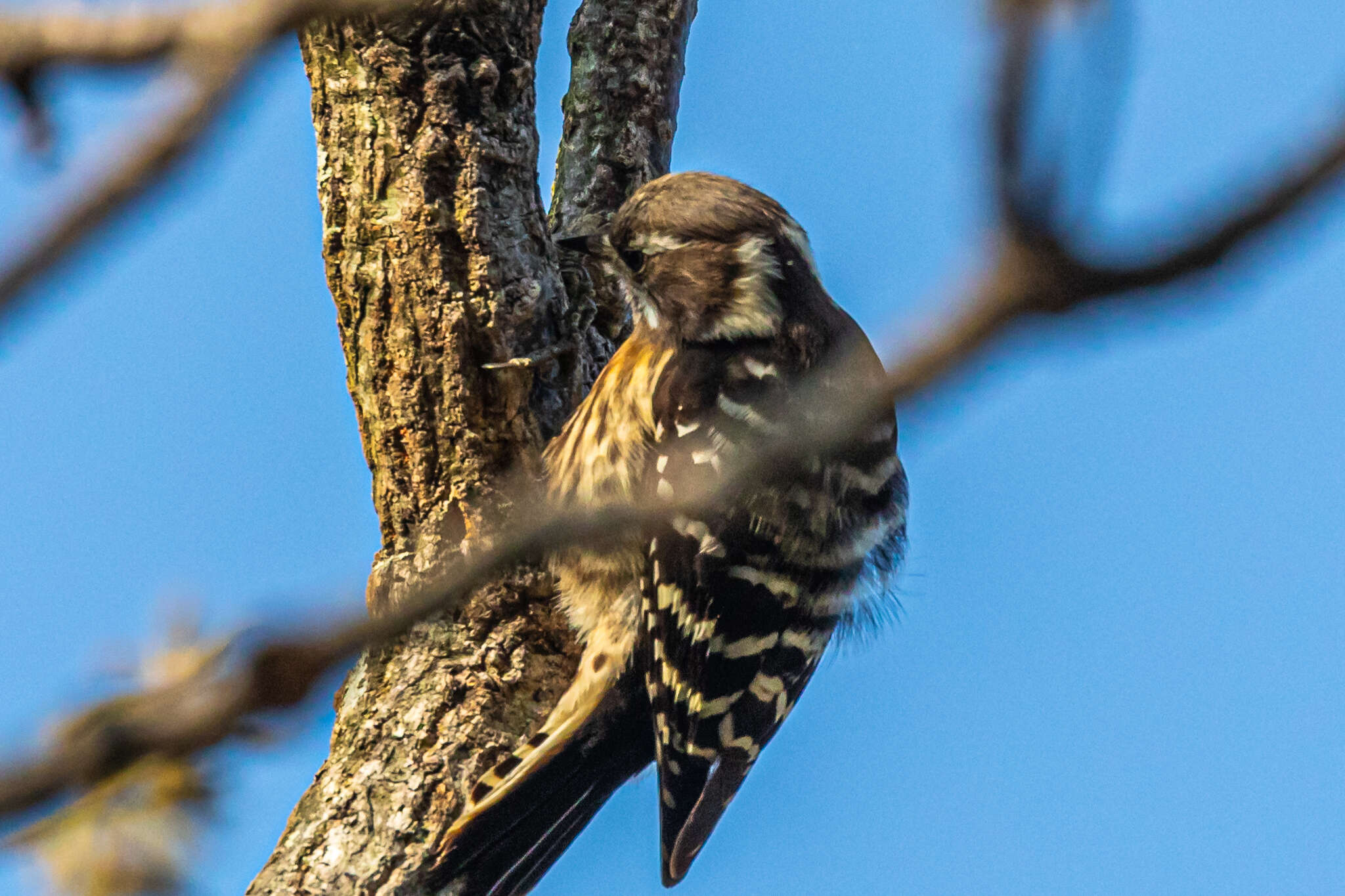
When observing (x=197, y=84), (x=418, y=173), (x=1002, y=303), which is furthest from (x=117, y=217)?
(x=418, y=173)

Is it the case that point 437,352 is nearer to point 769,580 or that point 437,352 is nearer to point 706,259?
point 706,259

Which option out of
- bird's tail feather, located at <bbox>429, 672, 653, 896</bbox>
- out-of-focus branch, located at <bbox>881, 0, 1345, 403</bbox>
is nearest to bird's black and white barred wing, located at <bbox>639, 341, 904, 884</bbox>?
bird's tail feather, located at <bbox>429, 672, 653, 896</bbox>

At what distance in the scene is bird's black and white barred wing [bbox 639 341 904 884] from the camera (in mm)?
3074

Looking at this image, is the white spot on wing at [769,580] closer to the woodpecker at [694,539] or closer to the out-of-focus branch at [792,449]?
the woodpecker at [694,539]

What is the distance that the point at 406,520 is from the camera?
3.12 meters

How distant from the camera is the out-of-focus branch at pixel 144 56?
731mm

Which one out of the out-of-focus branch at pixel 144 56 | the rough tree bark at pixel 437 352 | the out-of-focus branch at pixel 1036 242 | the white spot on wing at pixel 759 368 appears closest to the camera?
the out-of-focus branch at pixel 1036 242

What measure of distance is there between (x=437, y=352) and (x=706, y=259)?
0.72 m

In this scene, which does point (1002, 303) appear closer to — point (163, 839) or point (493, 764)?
point (163, 839)

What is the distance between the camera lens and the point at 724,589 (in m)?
3.11

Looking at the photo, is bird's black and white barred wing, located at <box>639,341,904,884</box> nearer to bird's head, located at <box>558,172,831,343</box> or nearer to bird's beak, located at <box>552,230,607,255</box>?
bird's head, located at <box>558,172,831,343</box>

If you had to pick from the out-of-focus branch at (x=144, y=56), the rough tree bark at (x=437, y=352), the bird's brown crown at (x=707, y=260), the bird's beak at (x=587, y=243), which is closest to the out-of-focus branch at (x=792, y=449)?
the out-of-focus branch at (x=144, y=56)

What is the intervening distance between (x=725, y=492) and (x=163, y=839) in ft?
3.95

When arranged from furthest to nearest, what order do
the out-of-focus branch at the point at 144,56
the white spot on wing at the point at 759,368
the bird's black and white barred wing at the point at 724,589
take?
1. the white spot on wing at the point at 759,368
2. the bird's black and white barred wing at the point at 724,589
3. the out-of-focus branch at the point at 144,56
